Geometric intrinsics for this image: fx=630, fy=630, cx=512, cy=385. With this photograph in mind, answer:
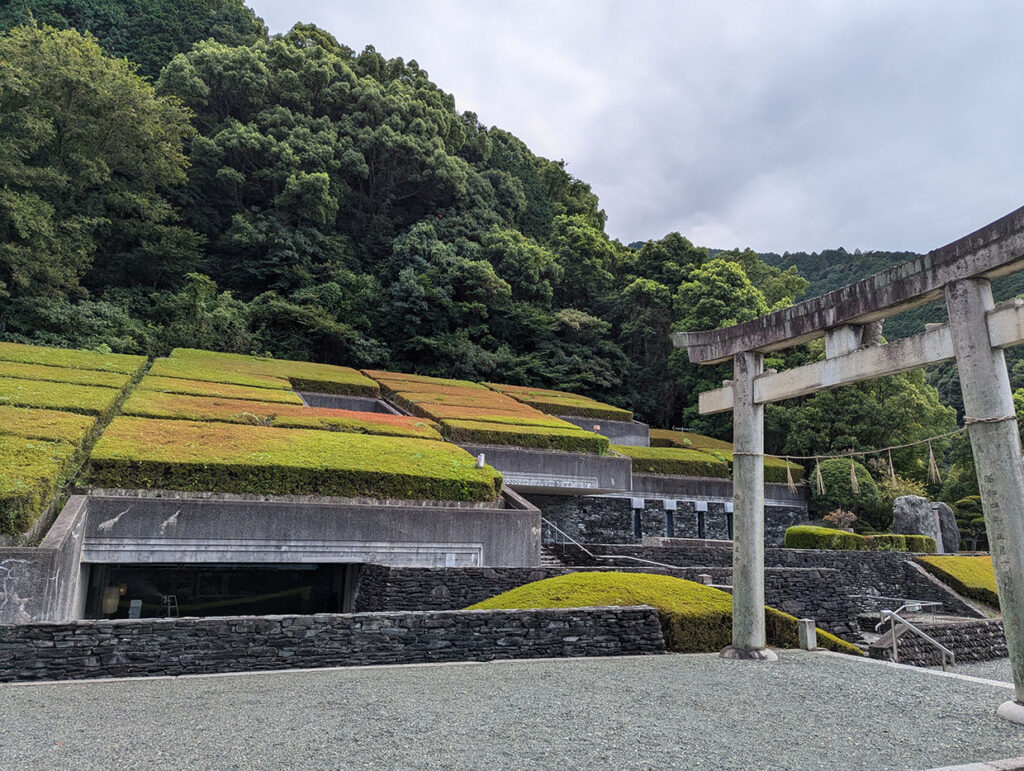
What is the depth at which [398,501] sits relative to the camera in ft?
39.3

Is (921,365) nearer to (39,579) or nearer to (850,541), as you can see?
(39,579)

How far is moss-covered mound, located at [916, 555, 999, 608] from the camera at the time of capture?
1659 cm

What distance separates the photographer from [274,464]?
1124 cm

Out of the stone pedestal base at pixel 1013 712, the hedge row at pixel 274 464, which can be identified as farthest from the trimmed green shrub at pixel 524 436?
the stone pedestal base at pixel 1013 712

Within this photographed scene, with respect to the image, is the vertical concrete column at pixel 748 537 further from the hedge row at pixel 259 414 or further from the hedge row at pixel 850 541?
the hedge row at pixel 850 541

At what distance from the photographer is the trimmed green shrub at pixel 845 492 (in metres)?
24.5

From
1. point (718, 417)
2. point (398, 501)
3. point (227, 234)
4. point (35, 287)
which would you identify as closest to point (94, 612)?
point (398, 501)

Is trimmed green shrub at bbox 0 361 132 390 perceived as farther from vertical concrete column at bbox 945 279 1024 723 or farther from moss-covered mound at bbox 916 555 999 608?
moss-covered mound at bbox 916 555 999 608

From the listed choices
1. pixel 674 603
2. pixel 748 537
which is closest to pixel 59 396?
pixel 674 603

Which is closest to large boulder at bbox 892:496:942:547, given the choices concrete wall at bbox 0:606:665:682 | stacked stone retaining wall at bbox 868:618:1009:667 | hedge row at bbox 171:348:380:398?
stacked stone retaining wall at bbox 868:618:1009:667

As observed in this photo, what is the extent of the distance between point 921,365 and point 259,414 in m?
13.9

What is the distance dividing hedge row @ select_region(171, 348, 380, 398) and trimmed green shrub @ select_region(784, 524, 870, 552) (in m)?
15.0

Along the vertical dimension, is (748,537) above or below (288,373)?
below

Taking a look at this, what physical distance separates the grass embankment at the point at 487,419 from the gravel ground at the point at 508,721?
1098 cm
